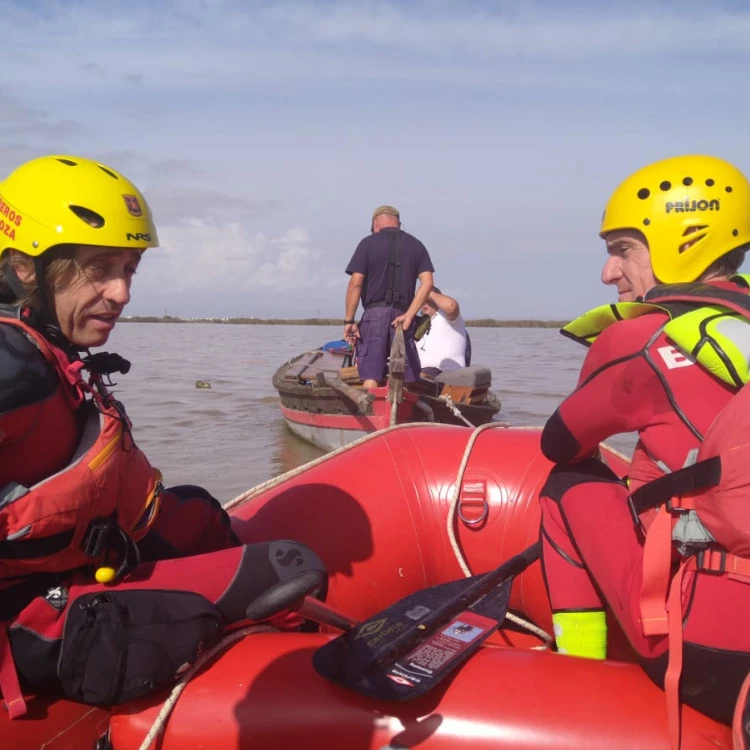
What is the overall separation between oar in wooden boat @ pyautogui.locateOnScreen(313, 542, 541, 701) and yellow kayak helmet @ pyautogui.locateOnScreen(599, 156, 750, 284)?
91 cm

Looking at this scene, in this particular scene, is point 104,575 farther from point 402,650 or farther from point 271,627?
point 402,650

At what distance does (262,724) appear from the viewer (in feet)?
5.20

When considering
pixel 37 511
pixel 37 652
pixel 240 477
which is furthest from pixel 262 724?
pixel 240 477

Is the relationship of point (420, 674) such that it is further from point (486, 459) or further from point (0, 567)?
point (486, 459)

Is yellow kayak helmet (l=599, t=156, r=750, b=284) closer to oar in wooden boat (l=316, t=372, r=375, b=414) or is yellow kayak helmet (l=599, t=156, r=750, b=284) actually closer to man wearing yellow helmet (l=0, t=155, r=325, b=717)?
man wearing yellow helmet (l=0, t=155, r=325, b=717)

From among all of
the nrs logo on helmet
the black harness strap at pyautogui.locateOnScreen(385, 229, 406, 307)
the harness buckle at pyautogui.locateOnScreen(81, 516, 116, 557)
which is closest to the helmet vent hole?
the harness buckle at pyautogui.locateOnScreen(81, 516, 116, 557)

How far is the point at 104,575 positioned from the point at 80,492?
0.74ft

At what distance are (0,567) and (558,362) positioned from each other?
18.2 meters

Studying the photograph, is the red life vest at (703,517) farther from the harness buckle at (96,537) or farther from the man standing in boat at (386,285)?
the man standing in boat at (386,285)

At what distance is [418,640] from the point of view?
1801 mm

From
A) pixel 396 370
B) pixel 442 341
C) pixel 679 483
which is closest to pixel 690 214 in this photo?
pixel 679 483

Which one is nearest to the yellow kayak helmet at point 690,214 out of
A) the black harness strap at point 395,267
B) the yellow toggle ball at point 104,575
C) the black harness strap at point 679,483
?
the black harness strap at point 679,483

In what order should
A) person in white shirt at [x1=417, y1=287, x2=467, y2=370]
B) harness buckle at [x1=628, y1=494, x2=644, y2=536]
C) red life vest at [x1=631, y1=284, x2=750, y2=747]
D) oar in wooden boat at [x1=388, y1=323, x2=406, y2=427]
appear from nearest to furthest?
red life vest at [x1=631, y1=284, x2=750, y2=747]
harness buckle at [x1=628, y1=494, x2=644, y2=536]
oar in wooden boat at [x1=388, y1=323, x2=406, y2=427]
person in white shirt at [x1=417, y1=287, x2=467, y2=370]

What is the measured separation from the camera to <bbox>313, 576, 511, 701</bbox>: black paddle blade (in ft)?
5.33
